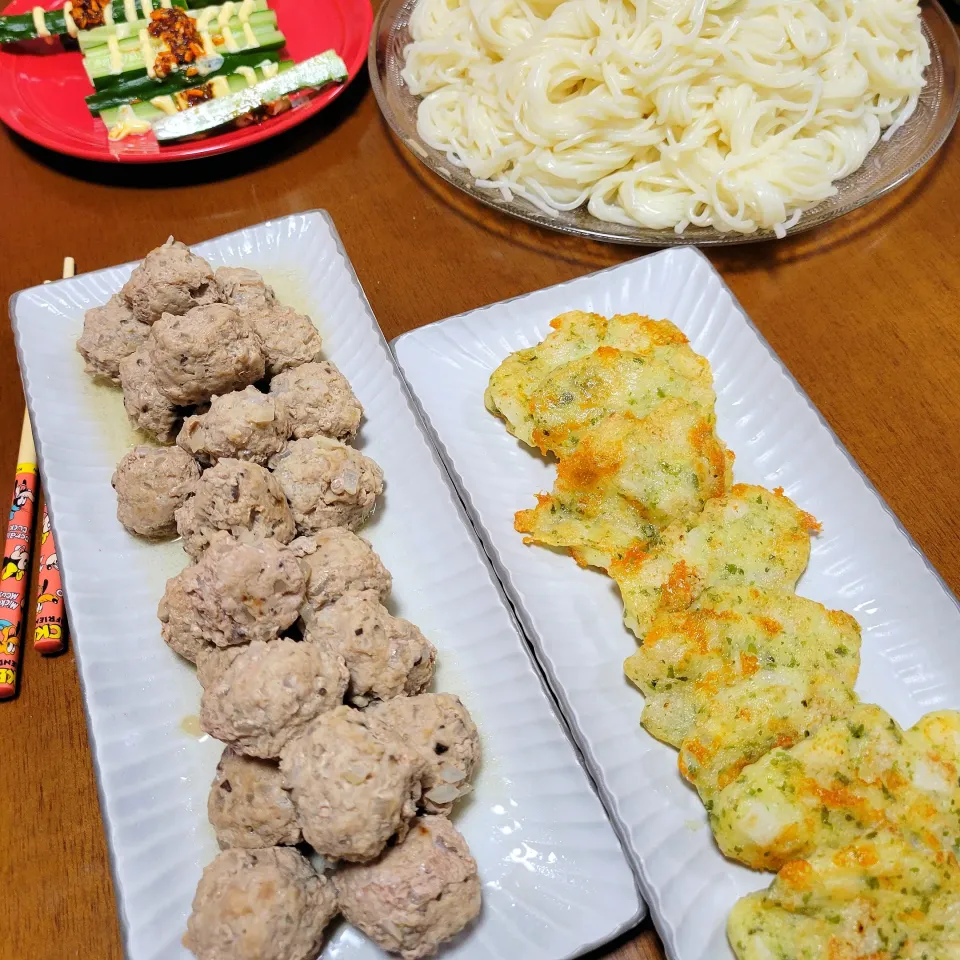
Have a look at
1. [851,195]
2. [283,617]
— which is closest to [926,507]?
[851,195]

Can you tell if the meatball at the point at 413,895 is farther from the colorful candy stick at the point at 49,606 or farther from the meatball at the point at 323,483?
the colorful candy stick at the point at 49,606

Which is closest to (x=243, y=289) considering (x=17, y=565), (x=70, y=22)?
(x=17, y=565)

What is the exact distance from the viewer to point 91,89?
3.89 metres

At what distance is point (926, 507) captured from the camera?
8.68 ft

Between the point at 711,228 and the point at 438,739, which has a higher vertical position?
the point at 711,228

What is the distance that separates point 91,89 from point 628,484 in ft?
10.7

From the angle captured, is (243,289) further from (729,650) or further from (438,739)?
(729,650)

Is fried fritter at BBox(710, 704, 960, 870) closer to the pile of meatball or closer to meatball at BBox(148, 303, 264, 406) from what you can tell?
the pile of meatball

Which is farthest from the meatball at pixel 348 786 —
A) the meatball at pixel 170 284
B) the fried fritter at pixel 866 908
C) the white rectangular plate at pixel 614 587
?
the meatball at pixel 170 284

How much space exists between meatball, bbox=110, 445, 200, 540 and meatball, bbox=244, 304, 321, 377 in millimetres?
443

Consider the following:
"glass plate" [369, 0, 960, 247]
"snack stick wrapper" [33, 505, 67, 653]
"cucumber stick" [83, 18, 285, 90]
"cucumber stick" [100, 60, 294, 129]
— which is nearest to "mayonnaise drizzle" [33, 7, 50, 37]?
"cucumber stick" [83, 18, 285, 90]

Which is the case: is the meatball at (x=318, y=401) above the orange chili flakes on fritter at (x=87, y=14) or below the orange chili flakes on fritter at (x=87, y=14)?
below

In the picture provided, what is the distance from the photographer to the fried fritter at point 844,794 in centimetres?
182

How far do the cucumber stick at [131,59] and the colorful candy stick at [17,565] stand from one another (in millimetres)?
1861
